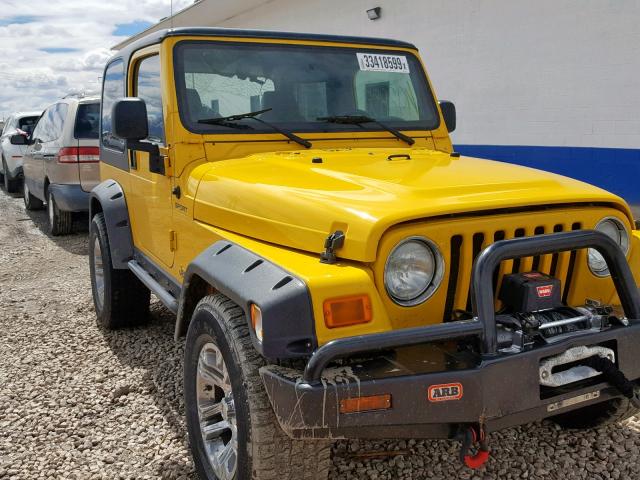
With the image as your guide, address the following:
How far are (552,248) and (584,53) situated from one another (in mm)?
6139

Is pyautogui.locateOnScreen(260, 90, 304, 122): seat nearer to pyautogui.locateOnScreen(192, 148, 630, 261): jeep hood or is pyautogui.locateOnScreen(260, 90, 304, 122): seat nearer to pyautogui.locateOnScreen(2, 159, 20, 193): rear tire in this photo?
pyautogui.locateOnScreen(192, 148, 630, 261): jeep hood

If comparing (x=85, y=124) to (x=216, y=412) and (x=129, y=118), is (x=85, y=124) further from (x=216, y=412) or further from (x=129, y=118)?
(x=216, y=412)

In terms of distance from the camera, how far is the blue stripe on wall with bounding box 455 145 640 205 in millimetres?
7098

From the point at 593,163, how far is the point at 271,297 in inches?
254

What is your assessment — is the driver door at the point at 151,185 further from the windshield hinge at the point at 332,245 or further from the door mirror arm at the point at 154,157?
the windshield hinge at the point at 332,245

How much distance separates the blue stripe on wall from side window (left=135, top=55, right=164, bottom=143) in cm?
543

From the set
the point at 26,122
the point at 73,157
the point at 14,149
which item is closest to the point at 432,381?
the point at 73,157

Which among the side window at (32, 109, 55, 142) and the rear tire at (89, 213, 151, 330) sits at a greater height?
the side window at (32, 109, 55, 142)

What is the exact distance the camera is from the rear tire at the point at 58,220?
8750mm

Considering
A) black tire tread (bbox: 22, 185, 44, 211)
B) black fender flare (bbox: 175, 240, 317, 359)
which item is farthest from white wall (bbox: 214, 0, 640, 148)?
black tire tread (bbox: 22, 185, 44, 211)

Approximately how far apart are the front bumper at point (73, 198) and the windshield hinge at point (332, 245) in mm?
6609

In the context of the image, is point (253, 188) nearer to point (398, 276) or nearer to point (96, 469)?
point (398, 276)

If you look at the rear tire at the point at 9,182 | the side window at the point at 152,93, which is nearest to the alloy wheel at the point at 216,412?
the side window at the point at 152,93

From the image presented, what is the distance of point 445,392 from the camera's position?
6.65 ft
